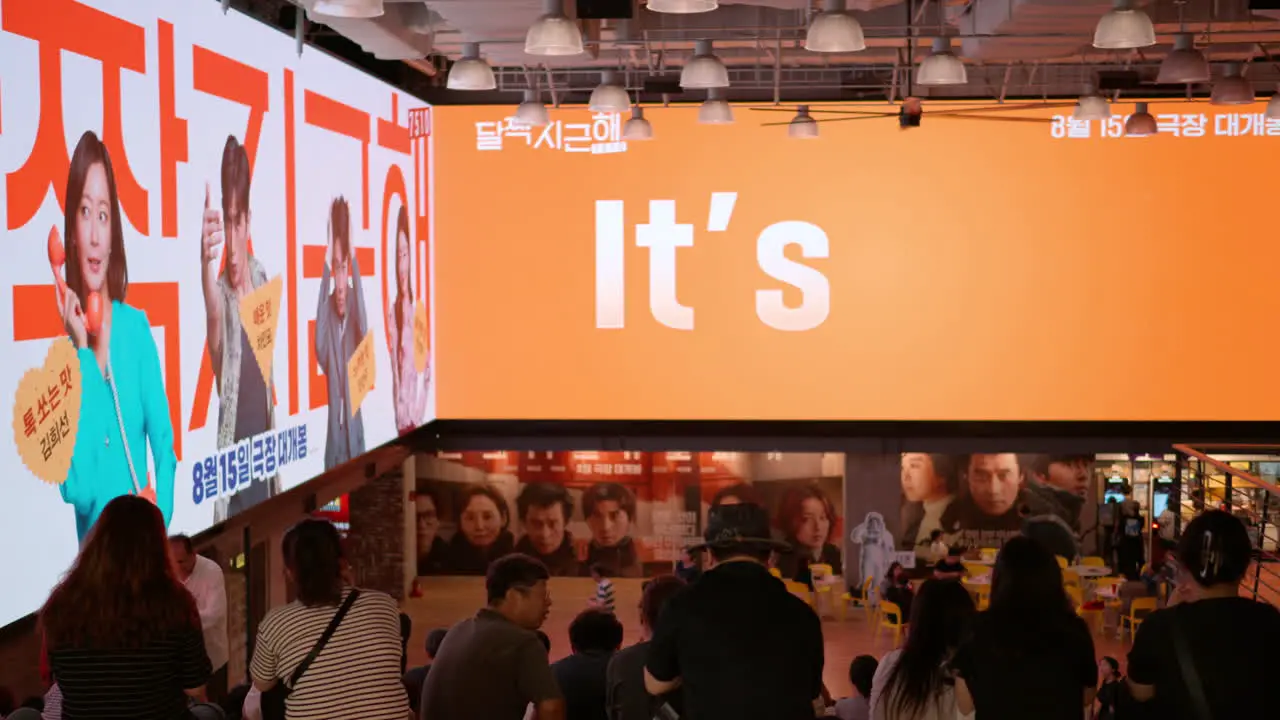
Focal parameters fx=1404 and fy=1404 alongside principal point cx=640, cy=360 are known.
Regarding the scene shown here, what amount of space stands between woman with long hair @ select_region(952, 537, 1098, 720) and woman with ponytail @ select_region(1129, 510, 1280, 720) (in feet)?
0.60

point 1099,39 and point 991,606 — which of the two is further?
point 1099,39

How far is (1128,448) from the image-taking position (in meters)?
14.9

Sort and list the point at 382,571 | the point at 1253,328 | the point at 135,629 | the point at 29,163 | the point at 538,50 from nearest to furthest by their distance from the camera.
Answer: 1. the point at 135,629
2. the point at 29,163
3. the point at 538,50
4. the point at 1253,328
5. the point at 382,571

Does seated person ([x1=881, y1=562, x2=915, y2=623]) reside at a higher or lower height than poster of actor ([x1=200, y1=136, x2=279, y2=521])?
lower

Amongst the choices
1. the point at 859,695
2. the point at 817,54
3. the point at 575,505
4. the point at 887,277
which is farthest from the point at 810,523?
the point at 859,695

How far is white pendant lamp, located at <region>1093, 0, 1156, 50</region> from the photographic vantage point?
276 inches

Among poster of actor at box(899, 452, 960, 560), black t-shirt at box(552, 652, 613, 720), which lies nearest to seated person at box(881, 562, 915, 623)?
poster of actor at box(899, 452, 960, 560)

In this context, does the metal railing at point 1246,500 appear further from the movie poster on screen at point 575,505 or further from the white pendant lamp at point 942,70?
the movie poster on screen at point 575,505

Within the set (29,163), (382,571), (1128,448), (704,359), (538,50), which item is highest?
(538,50)

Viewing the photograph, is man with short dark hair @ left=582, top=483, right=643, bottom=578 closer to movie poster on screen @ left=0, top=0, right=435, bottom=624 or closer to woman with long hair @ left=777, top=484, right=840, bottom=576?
woman with long hair @ left=777, top=484, right=840, bottom=576

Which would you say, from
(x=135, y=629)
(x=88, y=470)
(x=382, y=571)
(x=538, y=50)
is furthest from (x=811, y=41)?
(x=382, y=571)

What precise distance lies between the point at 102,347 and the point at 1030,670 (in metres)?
5.47

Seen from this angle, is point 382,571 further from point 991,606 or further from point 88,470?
point 991,606

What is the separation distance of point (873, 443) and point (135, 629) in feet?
40.3
